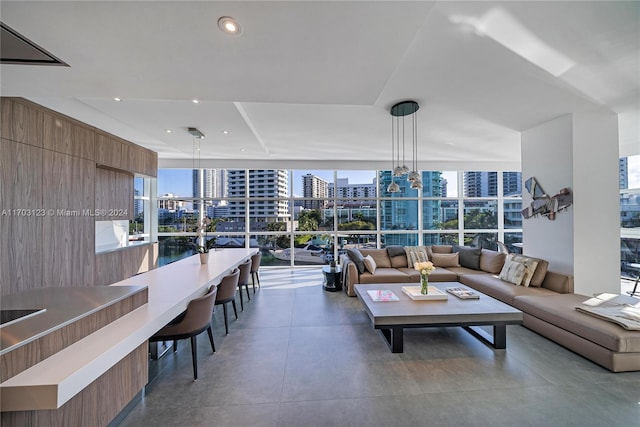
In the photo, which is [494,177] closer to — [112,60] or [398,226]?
[398,226]

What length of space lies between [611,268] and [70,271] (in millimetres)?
7521

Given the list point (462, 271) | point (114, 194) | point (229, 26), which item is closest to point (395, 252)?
point (462, 271)

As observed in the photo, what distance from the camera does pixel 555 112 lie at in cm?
356

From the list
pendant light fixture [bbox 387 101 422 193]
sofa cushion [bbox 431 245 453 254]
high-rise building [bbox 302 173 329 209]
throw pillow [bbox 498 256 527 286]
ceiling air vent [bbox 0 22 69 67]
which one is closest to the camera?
ceiling air vent [bbox 0 22 69 67]

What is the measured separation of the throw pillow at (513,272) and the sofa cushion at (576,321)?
0.52m

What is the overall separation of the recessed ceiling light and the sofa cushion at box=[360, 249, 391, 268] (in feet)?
14.7

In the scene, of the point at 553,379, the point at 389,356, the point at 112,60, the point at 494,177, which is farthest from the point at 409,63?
the point at 494,177

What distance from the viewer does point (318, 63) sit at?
6.21ft

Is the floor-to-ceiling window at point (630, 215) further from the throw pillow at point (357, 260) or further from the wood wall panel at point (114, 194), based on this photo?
the wood wall panel at point (114, 194)

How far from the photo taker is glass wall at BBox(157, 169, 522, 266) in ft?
22.5

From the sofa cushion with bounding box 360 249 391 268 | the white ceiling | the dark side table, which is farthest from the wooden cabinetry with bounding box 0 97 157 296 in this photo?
the sofa cushion with bounding box 360 249 391 268

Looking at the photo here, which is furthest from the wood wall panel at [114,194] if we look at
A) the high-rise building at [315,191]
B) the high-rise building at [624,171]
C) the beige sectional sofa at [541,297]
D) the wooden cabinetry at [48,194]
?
the high-rise building at [624,171]

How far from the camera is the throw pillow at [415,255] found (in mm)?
5174

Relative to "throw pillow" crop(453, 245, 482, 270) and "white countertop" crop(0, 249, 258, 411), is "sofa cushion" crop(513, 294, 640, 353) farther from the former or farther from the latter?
"white countertop" crop(0, 249, 258, 411)
